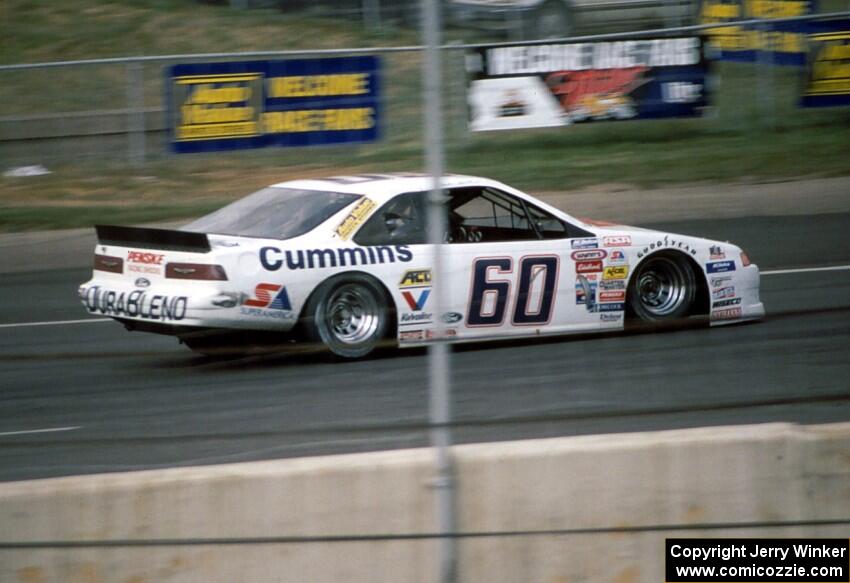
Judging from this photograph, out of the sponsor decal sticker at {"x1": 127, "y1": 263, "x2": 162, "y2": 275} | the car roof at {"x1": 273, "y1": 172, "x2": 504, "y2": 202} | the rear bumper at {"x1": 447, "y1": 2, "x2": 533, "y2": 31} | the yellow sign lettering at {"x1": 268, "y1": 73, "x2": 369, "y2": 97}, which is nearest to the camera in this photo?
the sponsor decal sticker at {"x1": 127, "y1": 263, "x2": 162, "y2": 275}

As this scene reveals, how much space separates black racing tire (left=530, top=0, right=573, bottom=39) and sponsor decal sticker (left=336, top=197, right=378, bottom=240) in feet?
33.0

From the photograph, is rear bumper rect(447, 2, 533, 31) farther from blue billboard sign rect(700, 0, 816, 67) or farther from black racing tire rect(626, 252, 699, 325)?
black racing tire rect(626, 252, 699, 325)

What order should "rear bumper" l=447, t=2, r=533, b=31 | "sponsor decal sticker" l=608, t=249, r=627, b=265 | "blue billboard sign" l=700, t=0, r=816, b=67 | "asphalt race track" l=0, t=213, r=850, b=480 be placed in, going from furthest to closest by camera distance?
"rear bumper" l=447, t=2, r=533, b=31
"blue billboard sign" l=700, t=0, r=816, b=67
"sponsor decal sticker" l=608, t=249, r=627, b=265
"asphalt race track" l=0, t=213, r=850, b=480

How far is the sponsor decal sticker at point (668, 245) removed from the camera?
31.5 ft

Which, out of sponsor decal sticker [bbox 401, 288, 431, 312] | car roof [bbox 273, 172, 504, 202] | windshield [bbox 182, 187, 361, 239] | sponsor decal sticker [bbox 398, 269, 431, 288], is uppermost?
car roof [bbox 273, 172, 504, 202]

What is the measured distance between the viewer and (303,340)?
914 centimetres

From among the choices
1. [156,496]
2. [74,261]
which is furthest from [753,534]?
[74,261]

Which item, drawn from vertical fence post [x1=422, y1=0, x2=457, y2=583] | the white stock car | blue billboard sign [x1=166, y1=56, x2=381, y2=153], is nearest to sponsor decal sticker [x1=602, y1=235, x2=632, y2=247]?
the white stock car

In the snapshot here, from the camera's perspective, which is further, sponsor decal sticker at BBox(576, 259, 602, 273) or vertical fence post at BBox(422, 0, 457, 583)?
sponsor decal sticker at BBox(576, 259, 602, 273)

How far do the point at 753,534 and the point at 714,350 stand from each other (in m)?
3.50

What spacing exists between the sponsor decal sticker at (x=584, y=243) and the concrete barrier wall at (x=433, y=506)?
4330mm

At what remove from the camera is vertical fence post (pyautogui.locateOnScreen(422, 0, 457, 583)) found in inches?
181

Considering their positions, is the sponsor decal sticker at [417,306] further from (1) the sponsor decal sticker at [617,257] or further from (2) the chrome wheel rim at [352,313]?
(1) the sponsor decal sticker at [617,257]

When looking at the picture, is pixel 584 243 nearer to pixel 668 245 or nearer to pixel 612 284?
pixel 612 284
